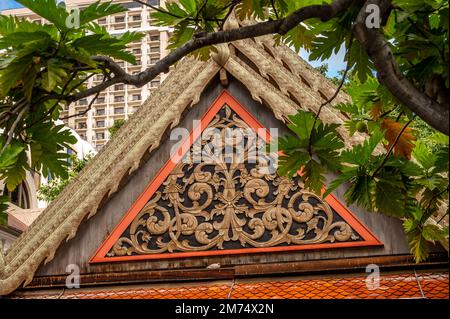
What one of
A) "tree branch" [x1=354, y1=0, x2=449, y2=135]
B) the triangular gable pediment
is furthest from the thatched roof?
"tree branch" [x1=354, y1=0, x2=449, y2=135]

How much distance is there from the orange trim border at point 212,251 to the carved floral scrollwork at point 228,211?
3 cm

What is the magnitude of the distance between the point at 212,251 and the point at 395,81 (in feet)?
8.18

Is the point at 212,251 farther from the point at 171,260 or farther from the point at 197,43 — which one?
the point at 197,43

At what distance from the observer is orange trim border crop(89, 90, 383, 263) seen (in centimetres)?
388

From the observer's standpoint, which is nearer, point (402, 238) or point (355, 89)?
point (355, 89)

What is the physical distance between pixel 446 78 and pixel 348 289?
2.15m

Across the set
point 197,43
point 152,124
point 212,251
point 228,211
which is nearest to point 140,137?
point 152,124

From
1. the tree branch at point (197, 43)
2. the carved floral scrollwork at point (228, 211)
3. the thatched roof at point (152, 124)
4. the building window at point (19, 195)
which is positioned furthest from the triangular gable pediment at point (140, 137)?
the tree branch at point (197, 43)

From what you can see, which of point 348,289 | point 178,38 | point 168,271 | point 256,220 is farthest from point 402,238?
point 178,38

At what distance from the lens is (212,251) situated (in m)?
4.00

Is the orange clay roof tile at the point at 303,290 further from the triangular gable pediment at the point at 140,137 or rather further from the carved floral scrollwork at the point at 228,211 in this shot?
the triangular gable pediment at the point at 140,137
